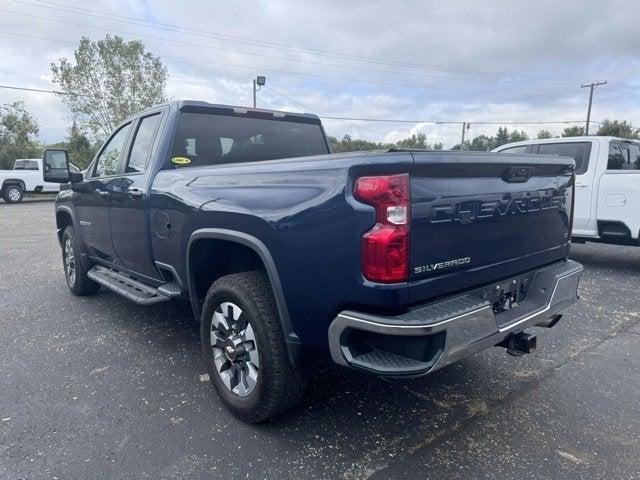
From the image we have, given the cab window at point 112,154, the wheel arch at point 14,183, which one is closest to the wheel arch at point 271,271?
the cab window at point 112,154

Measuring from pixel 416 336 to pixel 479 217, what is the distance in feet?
2.50

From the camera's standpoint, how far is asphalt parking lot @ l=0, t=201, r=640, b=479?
2467 mm

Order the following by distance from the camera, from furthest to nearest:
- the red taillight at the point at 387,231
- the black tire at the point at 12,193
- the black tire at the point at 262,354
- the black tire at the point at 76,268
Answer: the black tire at the point at 12,193, the black tire at the point at 76,268, the black tire at the point at 262,354, the red taillight at the point at 387,231

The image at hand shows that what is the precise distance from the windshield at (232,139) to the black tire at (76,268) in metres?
2.27

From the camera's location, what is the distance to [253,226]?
2.59 meters

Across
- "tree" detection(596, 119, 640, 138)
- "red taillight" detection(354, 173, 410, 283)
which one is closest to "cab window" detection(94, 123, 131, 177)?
"red taillight" detection(354, 173, 410, 283)

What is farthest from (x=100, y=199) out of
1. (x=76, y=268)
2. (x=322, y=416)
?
(x=322, y=416)

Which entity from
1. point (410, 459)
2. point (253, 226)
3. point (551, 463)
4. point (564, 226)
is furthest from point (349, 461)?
point (564, 226)

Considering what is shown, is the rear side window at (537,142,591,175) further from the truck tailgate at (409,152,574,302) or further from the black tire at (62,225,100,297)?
the black tire at (62,225,100,297)

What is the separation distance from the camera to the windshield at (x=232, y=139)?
3.82 metres

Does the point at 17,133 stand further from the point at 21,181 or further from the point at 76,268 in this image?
the point at 76,268

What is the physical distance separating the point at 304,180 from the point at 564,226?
76.7 inches

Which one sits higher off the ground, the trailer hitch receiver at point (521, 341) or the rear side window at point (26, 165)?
the rear side window at point (26, 165)

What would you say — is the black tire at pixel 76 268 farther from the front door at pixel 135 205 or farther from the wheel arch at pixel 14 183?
the wheel arch at pixel 14 183
